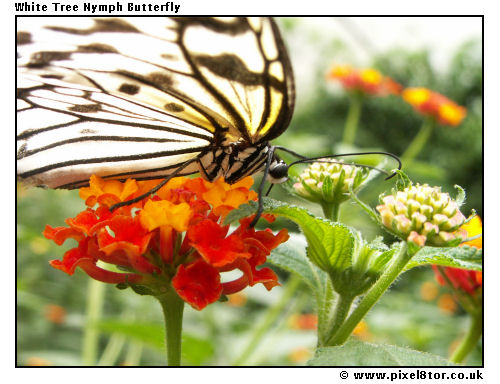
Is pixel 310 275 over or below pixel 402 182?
below

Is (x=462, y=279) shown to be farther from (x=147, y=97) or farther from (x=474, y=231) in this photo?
(x=147, y=97)

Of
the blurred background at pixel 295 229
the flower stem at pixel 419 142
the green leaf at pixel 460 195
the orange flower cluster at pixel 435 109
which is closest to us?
the green leaf at pixel 460 195

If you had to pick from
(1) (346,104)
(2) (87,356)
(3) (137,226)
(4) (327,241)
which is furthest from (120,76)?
(1) (346,104)

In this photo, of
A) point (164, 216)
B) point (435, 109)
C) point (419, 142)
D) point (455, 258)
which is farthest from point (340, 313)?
point (435, 109)

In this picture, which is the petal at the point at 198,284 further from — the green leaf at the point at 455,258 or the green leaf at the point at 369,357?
the green leaf at the point at 455,258

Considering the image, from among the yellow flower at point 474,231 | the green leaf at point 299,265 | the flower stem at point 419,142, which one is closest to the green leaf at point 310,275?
the green leaf at point 299,265

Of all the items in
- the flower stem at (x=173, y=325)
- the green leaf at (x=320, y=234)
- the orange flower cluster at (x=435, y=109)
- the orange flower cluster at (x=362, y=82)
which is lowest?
the flower stem at (x=173, y=325)

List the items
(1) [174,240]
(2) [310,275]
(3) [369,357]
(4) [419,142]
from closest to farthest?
(3) [369,357], (1) [174,240], (2) [310,275], (4) [419,142]
